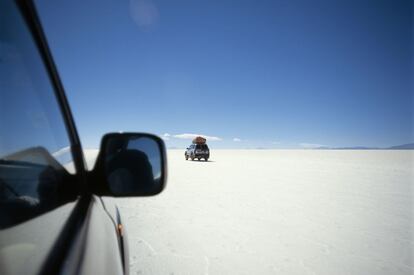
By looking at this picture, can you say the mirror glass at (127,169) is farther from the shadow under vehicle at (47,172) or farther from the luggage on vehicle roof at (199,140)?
the luggage on vehicle roof at (199,140)

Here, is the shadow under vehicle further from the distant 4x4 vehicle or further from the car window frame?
the distant 4x4 vehicle

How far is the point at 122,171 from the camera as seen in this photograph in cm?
140

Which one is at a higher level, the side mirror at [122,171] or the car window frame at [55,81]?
the car window frame at [55,81]

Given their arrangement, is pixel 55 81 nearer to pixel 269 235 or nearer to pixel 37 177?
pixel 37 177

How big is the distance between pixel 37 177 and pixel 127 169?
0.42 metres

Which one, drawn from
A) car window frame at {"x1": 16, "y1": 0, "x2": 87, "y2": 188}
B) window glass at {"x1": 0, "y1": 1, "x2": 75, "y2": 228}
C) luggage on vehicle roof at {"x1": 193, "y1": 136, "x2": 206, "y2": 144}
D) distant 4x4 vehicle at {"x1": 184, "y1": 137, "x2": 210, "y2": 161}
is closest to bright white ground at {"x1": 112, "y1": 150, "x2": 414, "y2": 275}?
car window frame at {"x1": 16, "y1": 0, "x2": 87, "y2": 188}

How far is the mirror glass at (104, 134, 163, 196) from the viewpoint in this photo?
4.52ft

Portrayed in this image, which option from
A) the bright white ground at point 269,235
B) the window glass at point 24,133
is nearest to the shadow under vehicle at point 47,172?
the window glass at point 24,133

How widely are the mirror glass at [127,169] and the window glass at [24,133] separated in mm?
227

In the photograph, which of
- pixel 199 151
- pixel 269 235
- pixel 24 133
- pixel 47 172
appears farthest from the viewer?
pixel 199 151

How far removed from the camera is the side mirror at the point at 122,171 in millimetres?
1378

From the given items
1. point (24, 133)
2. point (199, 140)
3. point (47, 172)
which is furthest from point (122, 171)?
point (199, 140)

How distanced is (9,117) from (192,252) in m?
3.77

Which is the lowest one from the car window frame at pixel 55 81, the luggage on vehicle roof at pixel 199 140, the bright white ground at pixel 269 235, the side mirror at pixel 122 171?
the bright white ground at pixel 269 235
